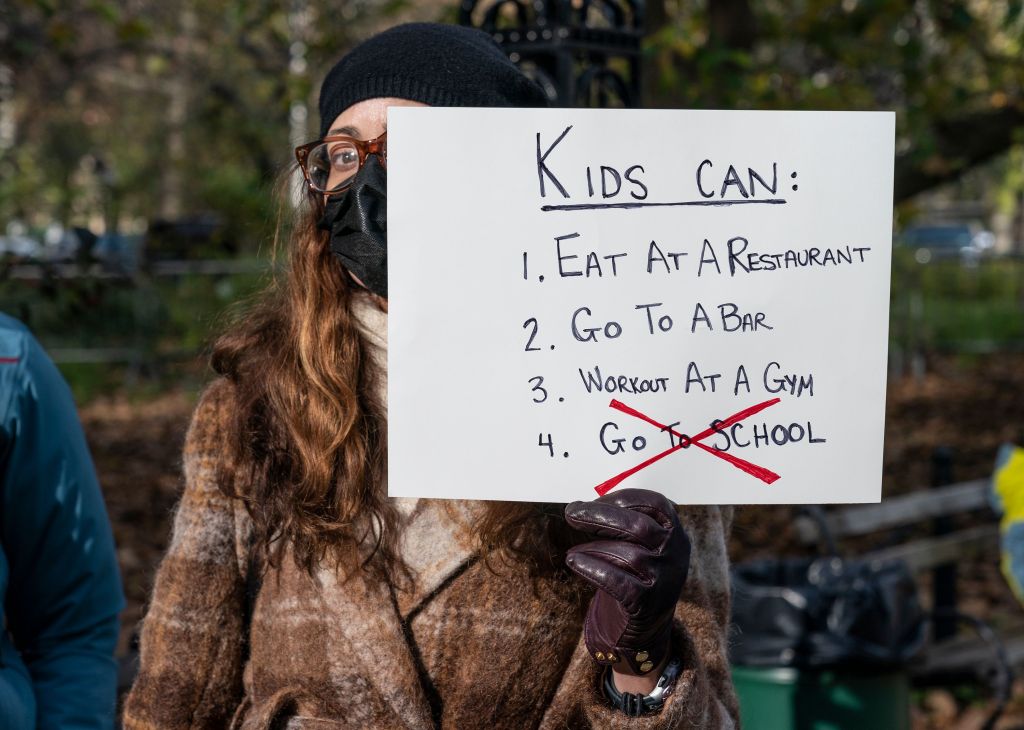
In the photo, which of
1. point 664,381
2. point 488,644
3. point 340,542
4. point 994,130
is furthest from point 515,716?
point 994,130

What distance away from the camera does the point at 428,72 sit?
1.63 meters

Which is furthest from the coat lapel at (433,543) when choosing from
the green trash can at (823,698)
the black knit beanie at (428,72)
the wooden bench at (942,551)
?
the wooden bench at (942,551)

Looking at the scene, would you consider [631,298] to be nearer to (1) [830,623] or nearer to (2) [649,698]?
(2) [649,698]

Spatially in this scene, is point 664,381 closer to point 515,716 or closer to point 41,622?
point 515,716

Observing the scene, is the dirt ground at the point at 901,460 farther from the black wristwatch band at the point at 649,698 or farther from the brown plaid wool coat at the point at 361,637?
the black wristwatch band at the point at 649,698

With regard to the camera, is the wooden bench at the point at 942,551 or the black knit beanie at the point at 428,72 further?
the wooden bench at the point at 942,551

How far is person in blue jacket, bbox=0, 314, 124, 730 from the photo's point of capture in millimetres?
1807

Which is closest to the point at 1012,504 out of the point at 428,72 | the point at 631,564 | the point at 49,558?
the point at 631,564

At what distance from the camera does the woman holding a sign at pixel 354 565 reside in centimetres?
160

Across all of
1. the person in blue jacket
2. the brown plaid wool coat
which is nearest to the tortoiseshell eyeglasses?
the brown plaid wool coat

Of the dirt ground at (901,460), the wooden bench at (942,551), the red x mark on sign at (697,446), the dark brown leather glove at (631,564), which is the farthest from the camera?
the dirt ground at (901,460)

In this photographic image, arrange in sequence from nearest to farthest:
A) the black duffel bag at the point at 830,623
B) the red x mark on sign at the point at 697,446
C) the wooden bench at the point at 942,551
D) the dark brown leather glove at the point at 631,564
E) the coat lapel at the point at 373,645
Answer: the dark brown leather glove at the point at 631,564, the red x mark on sign at the point at 697,446, the coat lapel at the point at 373,645, the black duffel bag at the point at 830,623, the wooden bench at the point at 942,551

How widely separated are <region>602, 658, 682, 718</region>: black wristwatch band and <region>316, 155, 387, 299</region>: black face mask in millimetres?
681

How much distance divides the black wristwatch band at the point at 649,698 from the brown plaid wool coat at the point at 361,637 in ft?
0.30
